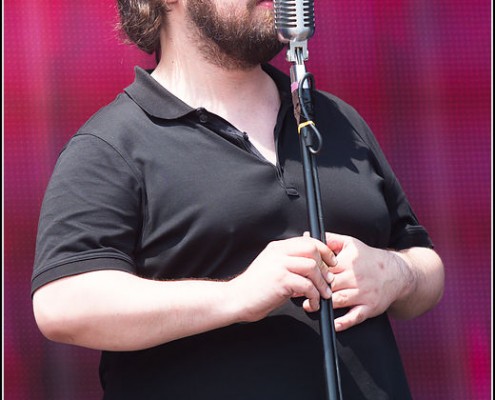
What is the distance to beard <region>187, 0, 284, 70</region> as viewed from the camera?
1.86m

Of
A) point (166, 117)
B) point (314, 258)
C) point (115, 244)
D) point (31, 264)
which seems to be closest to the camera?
point (314, 258)

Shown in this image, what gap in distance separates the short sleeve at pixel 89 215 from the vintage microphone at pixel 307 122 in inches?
14.1

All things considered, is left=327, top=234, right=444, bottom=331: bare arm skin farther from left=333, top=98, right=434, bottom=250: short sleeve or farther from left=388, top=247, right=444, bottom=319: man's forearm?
left=333, top=98, right=434, bottom=250: short sleeve

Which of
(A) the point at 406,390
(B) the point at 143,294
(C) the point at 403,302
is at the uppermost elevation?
(B) the point at 143,294

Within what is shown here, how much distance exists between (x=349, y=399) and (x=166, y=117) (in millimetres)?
617

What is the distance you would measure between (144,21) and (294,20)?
64cm

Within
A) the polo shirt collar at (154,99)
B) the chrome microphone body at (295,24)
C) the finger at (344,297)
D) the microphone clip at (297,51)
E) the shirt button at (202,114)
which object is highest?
the chrome microphone body at (295,24)

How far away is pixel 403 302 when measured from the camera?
1.87 m

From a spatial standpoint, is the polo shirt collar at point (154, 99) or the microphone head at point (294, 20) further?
the polo shirt collar at point (154, 99)

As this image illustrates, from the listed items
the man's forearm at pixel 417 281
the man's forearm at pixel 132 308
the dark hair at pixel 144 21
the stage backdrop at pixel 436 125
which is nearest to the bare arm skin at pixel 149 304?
the man's forearm at pixel 132 308

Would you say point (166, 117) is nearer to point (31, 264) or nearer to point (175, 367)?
point (175, 367)

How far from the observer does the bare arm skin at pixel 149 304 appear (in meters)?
1.55

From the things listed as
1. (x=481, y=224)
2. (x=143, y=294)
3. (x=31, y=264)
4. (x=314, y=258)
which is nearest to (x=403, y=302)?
(x=314, y=258)

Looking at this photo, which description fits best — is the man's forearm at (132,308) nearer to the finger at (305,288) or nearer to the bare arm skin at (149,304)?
the bare arm skin at (149,304)
